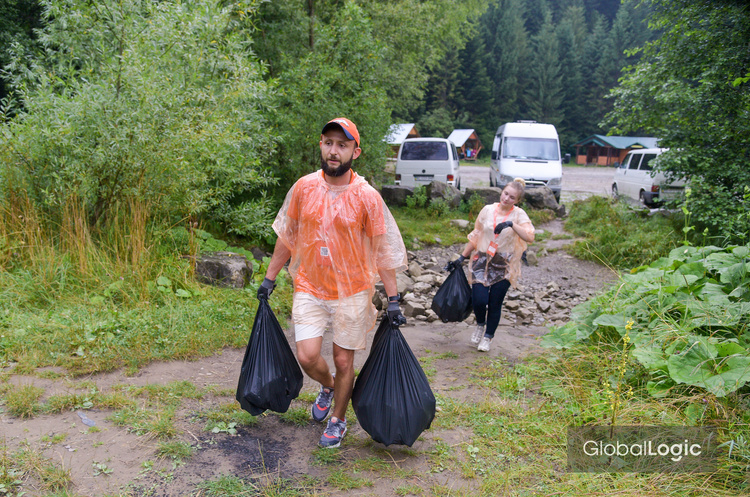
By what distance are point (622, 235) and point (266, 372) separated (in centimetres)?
863

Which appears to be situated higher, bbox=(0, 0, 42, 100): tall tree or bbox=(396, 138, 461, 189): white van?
bbox=(0, 0, 42, 100): tall tree

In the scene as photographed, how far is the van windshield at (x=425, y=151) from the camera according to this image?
15.7m

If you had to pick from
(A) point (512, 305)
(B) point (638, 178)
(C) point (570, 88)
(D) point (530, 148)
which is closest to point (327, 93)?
(A) point (512, 305)

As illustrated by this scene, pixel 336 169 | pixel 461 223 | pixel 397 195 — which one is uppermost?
pixel 336 169

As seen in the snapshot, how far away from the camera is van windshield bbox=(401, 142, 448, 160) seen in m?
15.7

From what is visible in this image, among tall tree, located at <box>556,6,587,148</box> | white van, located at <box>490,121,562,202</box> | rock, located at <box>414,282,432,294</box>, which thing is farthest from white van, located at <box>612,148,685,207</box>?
tall tree, located at <box>556,6,587,148</box>

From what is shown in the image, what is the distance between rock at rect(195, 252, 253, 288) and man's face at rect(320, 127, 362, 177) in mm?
3269

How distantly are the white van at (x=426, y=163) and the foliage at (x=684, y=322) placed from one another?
417 inches

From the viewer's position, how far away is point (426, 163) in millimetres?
15648

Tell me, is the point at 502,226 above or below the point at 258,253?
above

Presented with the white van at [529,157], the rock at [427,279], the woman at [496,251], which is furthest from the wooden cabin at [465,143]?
the woman at [496,251]

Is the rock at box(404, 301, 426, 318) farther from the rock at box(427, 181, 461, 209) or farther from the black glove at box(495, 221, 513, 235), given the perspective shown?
the rock at box(427, 181, 461, 209)

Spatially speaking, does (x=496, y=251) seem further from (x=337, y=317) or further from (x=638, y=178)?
(x=638, y=178)

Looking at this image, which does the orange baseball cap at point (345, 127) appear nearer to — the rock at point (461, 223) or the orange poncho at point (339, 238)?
the orange poncho at point (339, 238)
